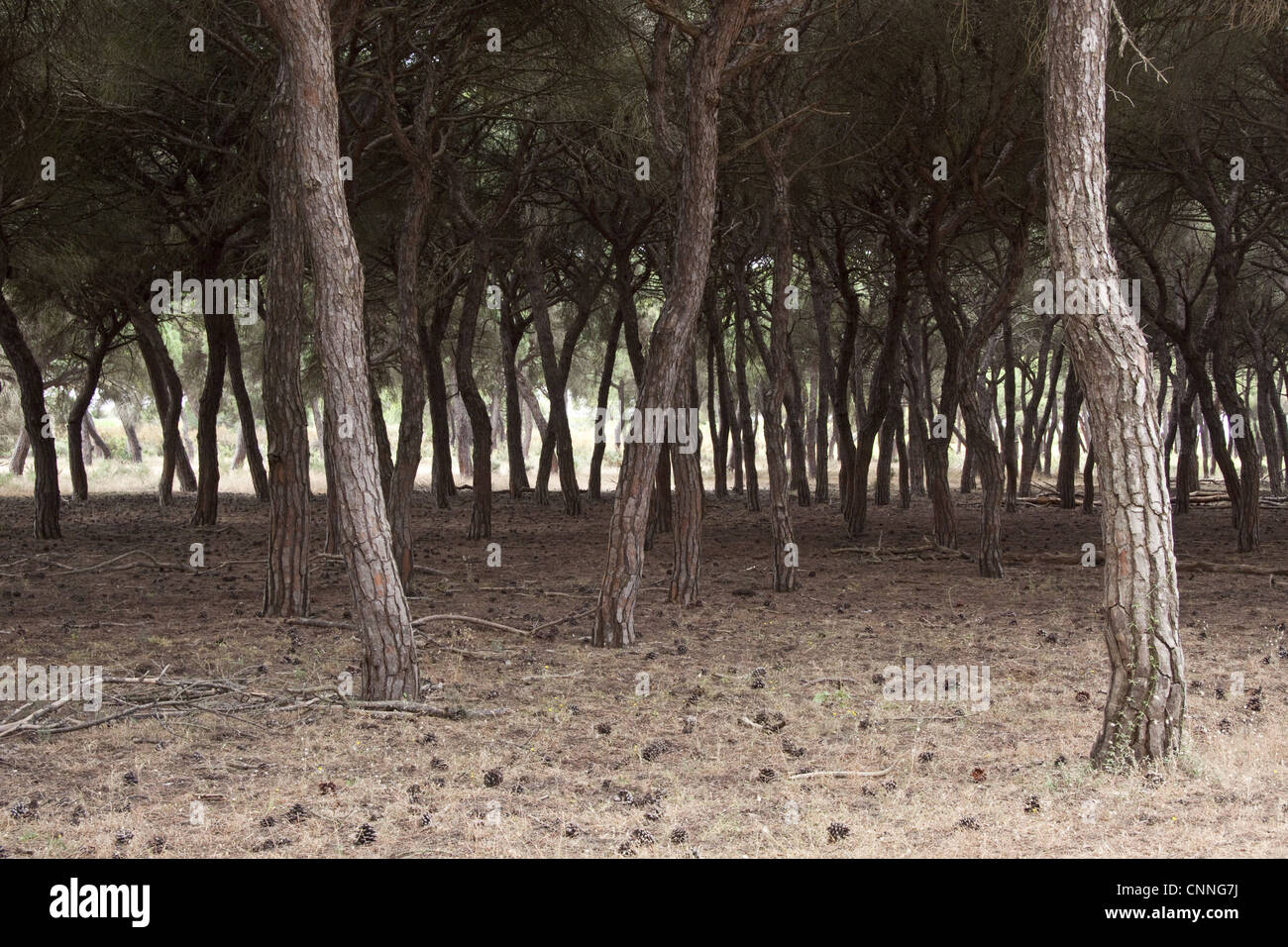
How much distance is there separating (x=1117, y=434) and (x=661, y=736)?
2.81m

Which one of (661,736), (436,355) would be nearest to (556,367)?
(436,355)

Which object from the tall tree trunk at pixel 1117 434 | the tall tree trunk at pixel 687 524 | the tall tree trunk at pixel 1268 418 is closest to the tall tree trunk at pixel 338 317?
the tall tree trunk at pixel 687 524

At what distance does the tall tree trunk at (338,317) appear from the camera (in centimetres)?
673

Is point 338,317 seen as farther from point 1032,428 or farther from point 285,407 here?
point 1032,428

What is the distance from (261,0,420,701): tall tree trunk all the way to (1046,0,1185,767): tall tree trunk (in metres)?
3.75

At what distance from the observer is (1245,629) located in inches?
379

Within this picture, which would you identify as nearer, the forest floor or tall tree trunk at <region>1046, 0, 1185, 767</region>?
the forest floor

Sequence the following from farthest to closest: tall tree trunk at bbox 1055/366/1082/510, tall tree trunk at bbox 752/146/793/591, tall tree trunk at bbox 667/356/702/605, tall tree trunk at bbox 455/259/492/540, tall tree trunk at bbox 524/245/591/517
Result: 1. tall tree trunk at bbox 1055/366/1082/510
2. tall tree trunk at bbox 524/245/591/517
3. tall tree trunk at bbox 455/259/492/540
4. tall tree trunk at bbox 752/146/793/591
5. tall tree trunk at bbox 667/356/702/605

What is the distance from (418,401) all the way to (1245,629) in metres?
7.12

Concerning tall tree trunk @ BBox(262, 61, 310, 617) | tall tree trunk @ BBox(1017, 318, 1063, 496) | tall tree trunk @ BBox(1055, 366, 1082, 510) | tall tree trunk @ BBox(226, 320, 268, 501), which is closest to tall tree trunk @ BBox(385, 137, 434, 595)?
tall tree trunk @ BBox(262, 61, 310, 617)

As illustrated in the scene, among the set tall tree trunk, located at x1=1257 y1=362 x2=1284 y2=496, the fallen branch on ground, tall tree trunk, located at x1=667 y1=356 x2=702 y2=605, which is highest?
tall tree trunk, located at x1=1257 y1=362 x2=1284 y2=496

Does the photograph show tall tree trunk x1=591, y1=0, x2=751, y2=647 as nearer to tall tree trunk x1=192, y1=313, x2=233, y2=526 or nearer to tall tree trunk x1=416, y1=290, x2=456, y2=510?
tall tree trunk x1=192, y1=313, x2=233, y2=526

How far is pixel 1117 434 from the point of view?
5551 millimetres

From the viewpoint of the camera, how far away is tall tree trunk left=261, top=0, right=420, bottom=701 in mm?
6730
